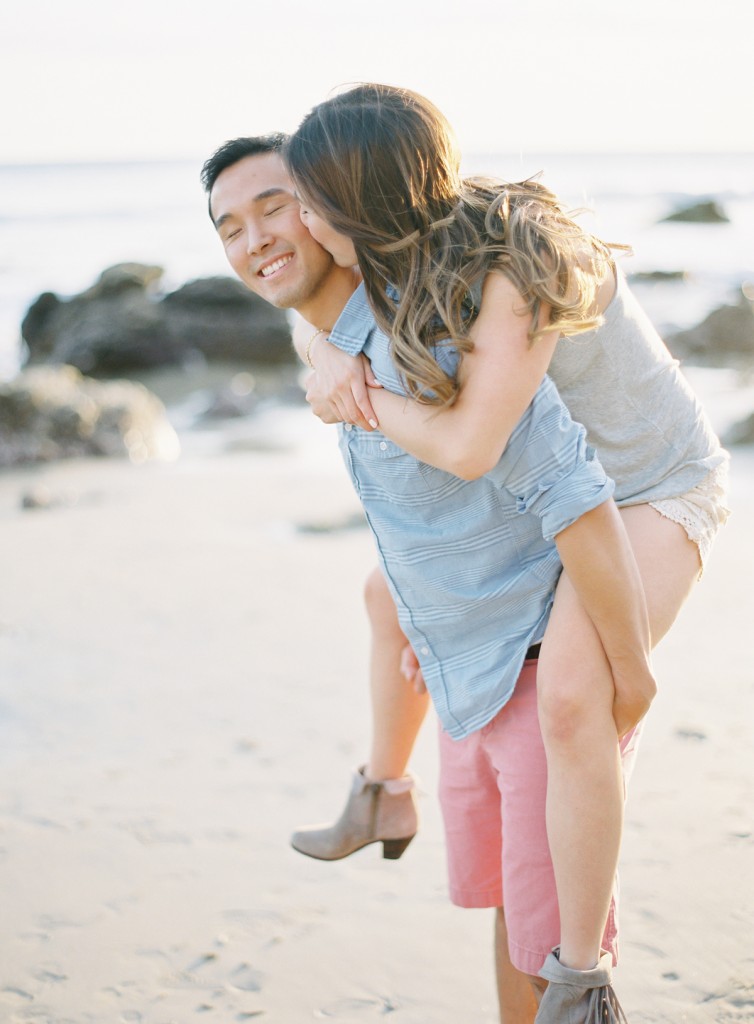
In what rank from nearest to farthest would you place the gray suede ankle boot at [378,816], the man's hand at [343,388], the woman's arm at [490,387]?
1. the woman's arm at [490,387]
2. the man's hand at [343,388]
3. the gray suede ankle boot at [378,816]

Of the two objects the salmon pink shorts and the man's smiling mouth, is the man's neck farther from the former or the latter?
the salmon pink shorts

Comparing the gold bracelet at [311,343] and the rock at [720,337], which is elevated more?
the gold bracelet at [311,343]

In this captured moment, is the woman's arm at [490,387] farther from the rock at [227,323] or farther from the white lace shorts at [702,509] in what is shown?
the rock at [227,323]

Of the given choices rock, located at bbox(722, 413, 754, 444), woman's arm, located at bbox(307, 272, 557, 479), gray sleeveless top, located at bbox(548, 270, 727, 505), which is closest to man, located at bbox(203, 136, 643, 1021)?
woman's arm, located at bbox(307, 272, 557, 479)

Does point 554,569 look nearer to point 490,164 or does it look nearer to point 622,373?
point 622,373

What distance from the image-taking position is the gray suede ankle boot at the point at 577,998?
206 cm

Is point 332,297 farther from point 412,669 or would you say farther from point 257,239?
point 412,669

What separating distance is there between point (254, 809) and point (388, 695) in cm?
133

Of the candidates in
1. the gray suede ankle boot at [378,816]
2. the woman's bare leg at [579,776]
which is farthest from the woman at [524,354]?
the gray suede ankle boot at [378,816]

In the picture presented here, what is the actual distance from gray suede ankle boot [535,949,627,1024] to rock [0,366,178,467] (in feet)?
25.6

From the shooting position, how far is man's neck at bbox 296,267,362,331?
250 cm

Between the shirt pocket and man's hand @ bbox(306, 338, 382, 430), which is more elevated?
man's hand @ bbox(306, 338, 382, 430)

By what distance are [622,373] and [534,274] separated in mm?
365

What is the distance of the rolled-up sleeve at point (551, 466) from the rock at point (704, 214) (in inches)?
1207
